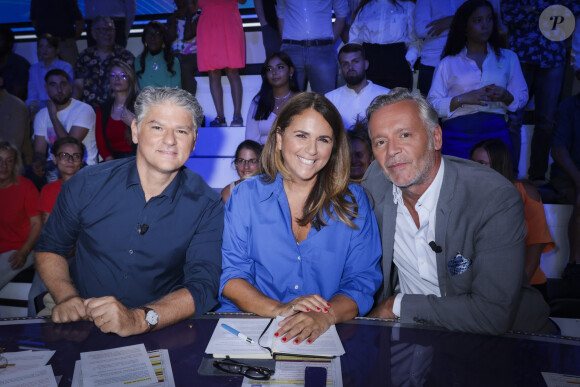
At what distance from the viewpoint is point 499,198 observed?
163cm

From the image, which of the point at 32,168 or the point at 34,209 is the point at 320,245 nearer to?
the point at 34,209

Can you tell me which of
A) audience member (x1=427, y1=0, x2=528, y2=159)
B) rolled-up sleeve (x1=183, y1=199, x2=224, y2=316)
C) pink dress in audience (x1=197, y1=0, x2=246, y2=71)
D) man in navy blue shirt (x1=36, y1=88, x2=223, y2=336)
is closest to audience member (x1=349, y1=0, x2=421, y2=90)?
audience member (x1=427, y1=0, x2=528, y2=159)

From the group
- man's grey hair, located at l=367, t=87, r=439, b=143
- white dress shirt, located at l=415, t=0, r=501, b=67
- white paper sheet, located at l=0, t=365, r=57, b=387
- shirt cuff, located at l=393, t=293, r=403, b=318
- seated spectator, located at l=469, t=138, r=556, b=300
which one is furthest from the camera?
white dress shirt, located at l=415, t=0, r=501, b=67

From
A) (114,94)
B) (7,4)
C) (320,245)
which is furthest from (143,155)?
(7,4)

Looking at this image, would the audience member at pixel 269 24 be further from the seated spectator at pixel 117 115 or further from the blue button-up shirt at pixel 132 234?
the blue button-up shirt at pixel 132 234

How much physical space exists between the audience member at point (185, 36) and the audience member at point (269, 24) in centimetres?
86

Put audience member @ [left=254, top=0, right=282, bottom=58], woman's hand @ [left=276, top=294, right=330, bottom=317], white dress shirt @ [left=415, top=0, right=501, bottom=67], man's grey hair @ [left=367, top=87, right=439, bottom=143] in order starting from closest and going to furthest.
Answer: woman's hand @ [left=276, top=294, right=330, bottom=317], man's grey hair @ [left=367, top=87, right=439, bottom=143], white dress shirt @ [left=415, top=0, right=501, bottom=67], audience member @ [left=254, top=0, right=282, bottom=58]

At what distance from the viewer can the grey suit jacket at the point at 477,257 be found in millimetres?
1464

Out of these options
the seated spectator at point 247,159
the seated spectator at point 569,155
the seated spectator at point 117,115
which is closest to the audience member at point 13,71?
the seated spectator at point 117,115

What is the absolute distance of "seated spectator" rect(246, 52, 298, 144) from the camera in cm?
451

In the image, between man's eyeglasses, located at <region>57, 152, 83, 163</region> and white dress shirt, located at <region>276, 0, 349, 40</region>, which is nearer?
man's eyeglasses, located at <region>57, 152, 83, 163</region>

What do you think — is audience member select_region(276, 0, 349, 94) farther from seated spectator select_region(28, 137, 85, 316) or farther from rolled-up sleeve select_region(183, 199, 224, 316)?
rolled-up sleeve select_region(183, 199, 224, 316)

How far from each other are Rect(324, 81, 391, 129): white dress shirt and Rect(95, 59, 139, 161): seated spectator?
2.46 metres

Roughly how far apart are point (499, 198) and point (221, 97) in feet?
13.1
